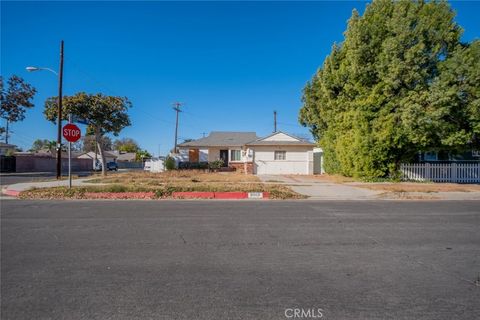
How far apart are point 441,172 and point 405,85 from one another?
288 inches

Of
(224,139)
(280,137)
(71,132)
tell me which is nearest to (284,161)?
(280,137)

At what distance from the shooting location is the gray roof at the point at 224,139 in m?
34.8

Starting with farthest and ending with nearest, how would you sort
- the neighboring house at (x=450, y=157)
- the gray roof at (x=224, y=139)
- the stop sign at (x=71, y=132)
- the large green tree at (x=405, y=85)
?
the gray roof at (x=224, y=139)
the neighboring house at (x=450, y=157)
the large green tree at (x=405, y=85)
the stop sign at (x=71, y=132)

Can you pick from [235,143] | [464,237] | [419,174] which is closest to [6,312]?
[464,237]

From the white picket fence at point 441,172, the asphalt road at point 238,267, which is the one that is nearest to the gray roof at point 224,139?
the white picket fence at point 441,172

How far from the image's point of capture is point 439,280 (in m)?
3.97

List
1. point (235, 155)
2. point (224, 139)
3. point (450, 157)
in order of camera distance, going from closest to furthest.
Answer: point (450, 157)
point (235, 155)
point (224, 139)

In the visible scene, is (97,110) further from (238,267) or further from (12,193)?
(238,267)

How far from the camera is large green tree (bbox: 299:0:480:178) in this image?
16609 mm

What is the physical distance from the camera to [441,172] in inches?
808

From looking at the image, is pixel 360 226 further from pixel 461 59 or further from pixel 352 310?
pixel 461 59

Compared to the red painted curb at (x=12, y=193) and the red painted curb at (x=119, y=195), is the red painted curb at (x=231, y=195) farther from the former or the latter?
the red painted curb at (x=12, y=193)

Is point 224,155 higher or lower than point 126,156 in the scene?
lower

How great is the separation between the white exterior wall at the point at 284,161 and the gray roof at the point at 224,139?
6637 millimetres
